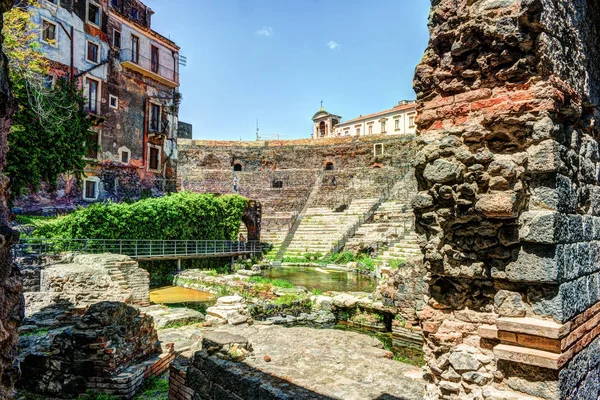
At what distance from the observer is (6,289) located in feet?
9.11

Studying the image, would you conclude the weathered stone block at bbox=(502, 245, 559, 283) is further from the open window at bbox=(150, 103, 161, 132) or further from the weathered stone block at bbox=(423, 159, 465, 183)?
the open window at bbox=(150, 103, 161, 132)

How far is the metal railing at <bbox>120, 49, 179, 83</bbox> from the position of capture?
2202cm

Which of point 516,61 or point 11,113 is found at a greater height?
point 516,61

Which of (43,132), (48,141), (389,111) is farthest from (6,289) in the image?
(389,111)

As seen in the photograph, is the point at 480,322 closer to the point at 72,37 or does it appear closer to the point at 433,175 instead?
the point at 433,175

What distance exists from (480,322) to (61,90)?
20.1m

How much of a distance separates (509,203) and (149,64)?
2442cm

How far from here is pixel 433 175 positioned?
10.8 feet

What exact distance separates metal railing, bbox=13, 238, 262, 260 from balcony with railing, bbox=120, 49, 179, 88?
1068cm

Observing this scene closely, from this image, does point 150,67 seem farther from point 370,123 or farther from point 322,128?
point 370,123

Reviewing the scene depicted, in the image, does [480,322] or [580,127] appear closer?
[480,322]

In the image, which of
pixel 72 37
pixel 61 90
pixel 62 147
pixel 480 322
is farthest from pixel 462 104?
pixel 72 37

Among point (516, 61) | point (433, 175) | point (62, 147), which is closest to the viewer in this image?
point (516, 61)

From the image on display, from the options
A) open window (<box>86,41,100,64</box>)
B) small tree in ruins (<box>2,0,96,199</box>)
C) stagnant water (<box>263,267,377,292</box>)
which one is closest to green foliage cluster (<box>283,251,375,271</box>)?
stagnant water (<box>263,267,377,292</box>)
